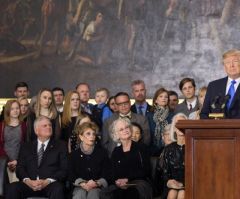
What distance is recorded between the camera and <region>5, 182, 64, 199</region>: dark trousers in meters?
8.11

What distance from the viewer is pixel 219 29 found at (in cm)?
1193

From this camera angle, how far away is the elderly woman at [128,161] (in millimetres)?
8148

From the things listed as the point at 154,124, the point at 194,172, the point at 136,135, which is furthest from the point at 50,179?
the point at 194,172

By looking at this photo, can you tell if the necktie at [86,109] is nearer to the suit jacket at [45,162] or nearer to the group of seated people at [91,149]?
the group of seated people at [91,149]

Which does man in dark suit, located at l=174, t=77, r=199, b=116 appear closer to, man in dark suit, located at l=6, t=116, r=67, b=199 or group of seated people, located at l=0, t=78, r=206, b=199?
group of seated people, located at l=0, t=78, r=206, b=199

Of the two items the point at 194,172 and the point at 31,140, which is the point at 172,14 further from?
the point at 194,172

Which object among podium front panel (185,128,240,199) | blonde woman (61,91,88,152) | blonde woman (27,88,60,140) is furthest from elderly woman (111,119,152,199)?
podium front panel (185,128,240,199)

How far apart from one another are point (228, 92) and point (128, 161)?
214 centimetres

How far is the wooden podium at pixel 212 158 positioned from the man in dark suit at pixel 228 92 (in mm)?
668

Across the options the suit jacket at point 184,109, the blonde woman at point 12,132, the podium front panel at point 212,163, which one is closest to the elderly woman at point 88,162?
the blonde woman at point 12,132

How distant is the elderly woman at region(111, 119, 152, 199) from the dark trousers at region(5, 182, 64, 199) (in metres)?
0.62

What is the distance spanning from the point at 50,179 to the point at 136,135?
1.13m

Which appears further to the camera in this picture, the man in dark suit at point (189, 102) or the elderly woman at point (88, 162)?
the man in dark suit at point (189, 102)

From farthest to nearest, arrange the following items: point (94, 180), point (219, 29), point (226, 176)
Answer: point (219, 29) < point (94, 180) < point (226, 176)
